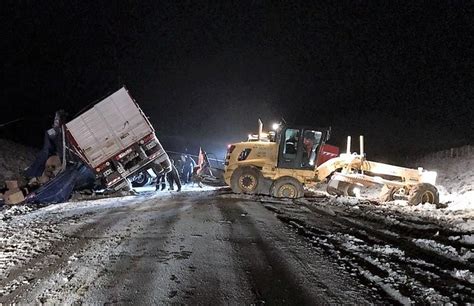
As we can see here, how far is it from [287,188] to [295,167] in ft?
2.81

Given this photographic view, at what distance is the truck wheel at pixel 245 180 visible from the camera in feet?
54.3

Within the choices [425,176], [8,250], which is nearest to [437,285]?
[8,250]

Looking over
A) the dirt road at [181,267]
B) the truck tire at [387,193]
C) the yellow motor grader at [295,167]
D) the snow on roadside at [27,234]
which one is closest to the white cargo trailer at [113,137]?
the yellow motor grader at [295,167]

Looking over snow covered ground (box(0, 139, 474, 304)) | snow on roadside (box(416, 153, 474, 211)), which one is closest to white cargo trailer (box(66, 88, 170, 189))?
snow covered ground (box(0, 139, 474, 304))

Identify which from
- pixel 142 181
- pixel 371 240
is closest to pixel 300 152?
pixel 371 240

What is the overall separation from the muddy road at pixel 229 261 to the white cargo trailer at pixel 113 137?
691 cm

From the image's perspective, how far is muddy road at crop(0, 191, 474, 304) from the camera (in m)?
5.28

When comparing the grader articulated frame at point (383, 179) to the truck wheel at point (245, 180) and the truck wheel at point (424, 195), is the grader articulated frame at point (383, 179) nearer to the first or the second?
the truck wheel at point (424, 195)

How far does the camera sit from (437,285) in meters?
5.46

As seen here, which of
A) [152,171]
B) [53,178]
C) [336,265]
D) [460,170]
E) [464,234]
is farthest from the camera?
[460,170]

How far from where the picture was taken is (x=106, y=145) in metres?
17.1

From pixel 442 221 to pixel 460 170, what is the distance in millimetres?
11330

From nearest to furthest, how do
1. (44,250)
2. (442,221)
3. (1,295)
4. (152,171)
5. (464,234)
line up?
(1,295) < (44,250) < (464,234) < (442,221) < (152,171)

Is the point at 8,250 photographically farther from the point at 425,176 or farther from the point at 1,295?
the point at 425,176
